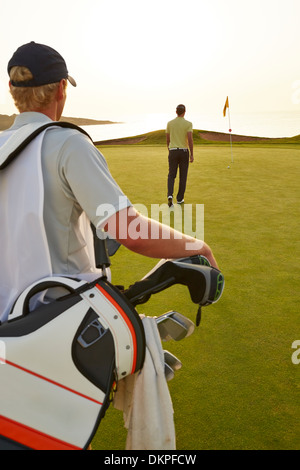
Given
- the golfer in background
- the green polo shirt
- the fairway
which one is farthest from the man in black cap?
the green polo shirt

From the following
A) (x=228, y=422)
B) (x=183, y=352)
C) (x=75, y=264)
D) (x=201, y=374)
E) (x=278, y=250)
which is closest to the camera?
(x=75, y=264)

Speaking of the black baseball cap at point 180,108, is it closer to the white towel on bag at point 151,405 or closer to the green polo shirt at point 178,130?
the green polo shirt at point 178,130

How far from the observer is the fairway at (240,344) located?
83.4 inches

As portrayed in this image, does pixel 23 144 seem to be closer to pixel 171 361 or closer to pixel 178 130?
pixel 171 361

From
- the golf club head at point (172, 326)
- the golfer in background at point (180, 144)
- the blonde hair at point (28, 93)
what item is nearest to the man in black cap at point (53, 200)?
the blonde hair at point (28, 93)

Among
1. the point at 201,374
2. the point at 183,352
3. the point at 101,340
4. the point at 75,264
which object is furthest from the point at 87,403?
the point at 183,352

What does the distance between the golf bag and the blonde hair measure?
54 centimetres

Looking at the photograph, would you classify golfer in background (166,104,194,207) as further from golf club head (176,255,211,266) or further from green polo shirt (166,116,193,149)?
golf club head (176,255,211,266)

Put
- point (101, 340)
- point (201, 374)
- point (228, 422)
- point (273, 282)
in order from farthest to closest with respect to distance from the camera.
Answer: point (273, 282), point (201, 374), point (228, 422), point (101, 340)

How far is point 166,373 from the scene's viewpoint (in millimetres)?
1358

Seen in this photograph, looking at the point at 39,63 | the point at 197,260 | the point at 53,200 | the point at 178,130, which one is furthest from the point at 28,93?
the point at 178,130

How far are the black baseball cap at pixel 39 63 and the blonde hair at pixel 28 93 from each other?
0.01 meters

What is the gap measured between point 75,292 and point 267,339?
6.68 feet
